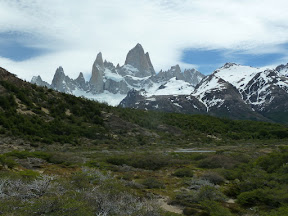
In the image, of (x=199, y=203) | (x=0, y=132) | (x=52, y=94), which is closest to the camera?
(x=199, y=203)

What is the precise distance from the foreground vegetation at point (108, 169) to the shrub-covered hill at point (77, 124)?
18 centimetres

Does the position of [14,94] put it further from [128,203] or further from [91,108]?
[128,203]

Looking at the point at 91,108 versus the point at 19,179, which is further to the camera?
the point at 91,108

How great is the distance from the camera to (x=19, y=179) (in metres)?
11.5

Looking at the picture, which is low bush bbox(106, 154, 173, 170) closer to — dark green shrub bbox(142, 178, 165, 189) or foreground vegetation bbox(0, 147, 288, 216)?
foreground vegetation bbox(0, 147, 288, 216)

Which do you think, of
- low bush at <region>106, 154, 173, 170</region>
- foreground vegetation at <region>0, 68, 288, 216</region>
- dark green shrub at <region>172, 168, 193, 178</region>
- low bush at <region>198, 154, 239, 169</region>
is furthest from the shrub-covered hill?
dark green shrub at <region>172, 168, 193, 178</region>

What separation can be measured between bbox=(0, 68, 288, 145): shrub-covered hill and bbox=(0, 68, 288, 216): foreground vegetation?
0.18 metres

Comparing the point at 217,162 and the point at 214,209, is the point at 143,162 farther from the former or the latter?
the point at 214,209

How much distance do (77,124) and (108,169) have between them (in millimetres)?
30914

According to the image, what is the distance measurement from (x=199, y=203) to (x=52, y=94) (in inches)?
2023

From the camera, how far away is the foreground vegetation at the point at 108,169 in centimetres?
1013

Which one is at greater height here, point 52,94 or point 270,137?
point 52,94

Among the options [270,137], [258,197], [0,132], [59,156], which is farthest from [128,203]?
[270,137]

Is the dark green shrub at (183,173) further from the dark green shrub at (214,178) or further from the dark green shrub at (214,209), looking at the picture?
the dark green shrub at (214,209)
